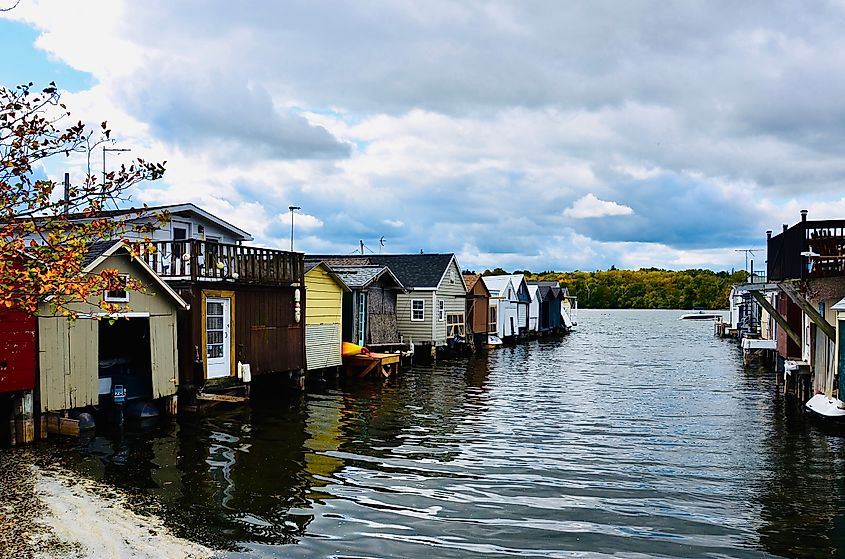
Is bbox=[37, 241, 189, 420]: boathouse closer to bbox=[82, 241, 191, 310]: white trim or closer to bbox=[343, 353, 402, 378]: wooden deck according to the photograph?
bbox=[82, 241, 191, 310]: white trim

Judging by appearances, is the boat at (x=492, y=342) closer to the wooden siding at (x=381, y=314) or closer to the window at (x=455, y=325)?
the window at (x=455, y=325)

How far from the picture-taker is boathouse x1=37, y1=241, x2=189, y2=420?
57.7ft

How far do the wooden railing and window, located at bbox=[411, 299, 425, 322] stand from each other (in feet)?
64.7

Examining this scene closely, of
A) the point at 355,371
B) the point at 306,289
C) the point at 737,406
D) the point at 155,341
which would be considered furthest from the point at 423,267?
the point at 155,341

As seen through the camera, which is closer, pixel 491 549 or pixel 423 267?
pixel 491 549

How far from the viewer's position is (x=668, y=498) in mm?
14008

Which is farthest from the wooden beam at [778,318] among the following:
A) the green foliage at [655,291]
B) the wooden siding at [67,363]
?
the green foliage at [655,291]

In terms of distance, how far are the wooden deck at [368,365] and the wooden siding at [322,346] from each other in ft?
3.83

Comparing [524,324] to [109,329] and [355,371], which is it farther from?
[109,329]

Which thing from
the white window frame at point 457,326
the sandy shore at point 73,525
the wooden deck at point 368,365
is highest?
the white window frame at point 457,326

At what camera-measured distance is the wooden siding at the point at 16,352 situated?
1639 centimetres

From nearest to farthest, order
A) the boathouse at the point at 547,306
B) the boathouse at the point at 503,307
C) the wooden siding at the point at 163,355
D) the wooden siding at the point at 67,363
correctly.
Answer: the wooden siding at the point at 67,363 → the wooden siding at the point at 163,355 → the boathouse at the point at 503,307 → the boathouse at the point at 547,306

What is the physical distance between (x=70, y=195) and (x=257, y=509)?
6.55 meters

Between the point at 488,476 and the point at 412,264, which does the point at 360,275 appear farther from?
the point at 488,476
